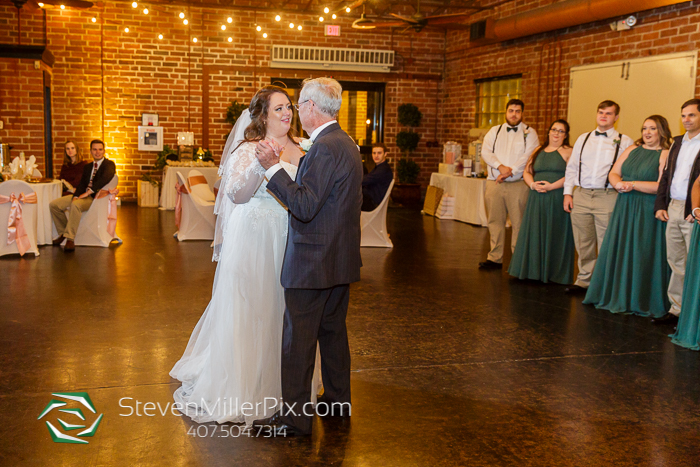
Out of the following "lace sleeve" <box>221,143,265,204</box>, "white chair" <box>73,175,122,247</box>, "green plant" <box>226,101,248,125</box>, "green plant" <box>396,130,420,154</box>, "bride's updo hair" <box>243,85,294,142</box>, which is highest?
"green plant" <box>226,101,248,125</box>

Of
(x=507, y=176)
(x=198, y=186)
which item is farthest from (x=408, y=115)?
(x=507, y=176)

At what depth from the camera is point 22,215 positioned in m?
6.60

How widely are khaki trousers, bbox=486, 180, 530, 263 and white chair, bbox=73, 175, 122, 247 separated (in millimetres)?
4194

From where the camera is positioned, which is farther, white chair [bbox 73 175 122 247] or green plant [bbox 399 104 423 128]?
green plant [bbox 399 104 423 128]

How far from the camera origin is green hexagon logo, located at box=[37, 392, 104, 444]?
2676 millimetres

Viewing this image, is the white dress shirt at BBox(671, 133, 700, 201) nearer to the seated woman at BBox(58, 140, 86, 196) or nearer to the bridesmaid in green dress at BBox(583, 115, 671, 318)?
the bridesmaid in green dress at BBox(583, 115, 671, 318)

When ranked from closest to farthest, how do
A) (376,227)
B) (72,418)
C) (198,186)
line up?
(72,418) < (376,227) < (198,186)

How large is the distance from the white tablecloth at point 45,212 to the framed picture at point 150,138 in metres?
4.65

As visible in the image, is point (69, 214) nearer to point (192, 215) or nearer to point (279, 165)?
point (192, 215)

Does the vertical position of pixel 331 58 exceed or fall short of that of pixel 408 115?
it exceeds it

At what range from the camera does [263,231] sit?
288 centimetres

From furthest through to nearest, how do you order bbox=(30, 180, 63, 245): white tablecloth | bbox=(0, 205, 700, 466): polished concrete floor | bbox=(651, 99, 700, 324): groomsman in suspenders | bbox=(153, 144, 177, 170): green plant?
bbox=(153, 144, 177, 170): green plant → bbox=(30, 180, 63, 245): white tablecloth → bbox=(651, 99, 700, 324): groomsman in suspenders → bbox=(0, 205, 700, 466): polished concrete floor

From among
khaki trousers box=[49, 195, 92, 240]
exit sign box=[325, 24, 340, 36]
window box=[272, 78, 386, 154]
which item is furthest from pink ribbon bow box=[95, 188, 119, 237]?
exit sign box=[325, 24, 340, 36]

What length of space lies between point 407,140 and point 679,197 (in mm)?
8522
